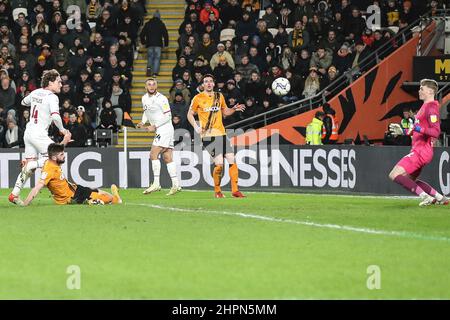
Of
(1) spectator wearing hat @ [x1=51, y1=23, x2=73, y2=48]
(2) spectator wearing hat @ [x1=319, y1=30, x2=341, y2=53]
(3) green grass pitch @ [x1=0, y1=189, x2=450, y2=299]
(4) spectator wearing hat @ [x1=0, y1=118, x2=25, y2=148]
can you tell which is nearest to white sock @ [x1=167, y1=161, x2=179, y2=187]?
(3) green grass pitch @ [x1=0, y1=189, x2=450, y2=299]

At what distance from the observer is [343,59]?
29.1m

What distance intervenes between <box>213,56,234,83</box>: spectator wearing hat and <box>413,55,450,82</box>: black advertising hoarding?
4809 mm

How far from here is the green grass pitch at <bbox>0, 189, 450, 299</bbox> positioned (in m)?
9.13

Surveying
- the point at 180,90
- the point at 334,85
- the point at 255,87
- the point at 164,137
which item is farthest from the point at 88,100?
the point at 164,137

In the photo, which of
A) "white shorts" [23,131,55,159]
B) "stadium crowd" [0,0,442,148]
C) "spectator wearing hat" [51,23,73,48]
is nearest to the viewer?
"white shorts" [23,131,55,159]

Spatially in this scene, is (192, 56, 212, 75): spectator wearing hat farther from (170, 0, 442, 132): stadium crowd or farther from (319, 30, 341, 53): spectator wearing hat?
(319, 30, 341, 53): spectator wearing hat

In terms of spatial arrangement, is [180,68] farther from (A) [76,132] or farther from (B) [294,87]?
(A) [76,132]

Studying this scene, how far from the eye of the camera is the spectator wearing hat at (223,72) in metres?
29.2

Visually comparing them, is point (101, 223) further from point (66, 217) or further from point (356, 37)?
point (356, 37)

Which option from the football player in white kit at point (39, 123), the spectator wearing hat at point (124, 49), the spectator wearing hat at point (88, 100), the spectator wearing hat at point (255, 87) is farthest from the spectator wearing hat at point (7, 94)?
the football player in white kit at point (39, 123)

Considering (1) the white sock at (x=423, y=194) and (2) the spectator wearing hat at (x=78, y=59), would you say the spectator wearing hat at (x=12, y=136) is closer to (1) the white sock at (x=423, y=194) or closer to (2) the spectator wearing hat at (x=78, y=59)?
(2) the spectator wearing hat at (x=78, y=59)

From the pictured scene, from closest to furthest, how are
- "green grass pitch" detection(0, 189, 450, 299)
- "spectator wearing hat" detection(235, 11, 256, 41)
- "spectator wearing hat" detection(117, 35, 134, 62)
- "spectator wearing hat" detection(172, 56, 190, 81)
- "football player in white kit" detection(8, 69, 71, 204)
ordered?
"green grass pitch" detection(0, 189, 450, 299) → "football player in white kit" detection(8, 69, 71, 204) → "spectator wearing hat" detection(172, 56, 190, 81) → "spectator wearing hat" detection(235, 11, 256, 41) → "spectator wearing hat" detection(117, 35, 134, 62)

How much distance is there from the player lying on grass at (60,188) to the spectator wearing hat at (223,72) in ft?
37.4
